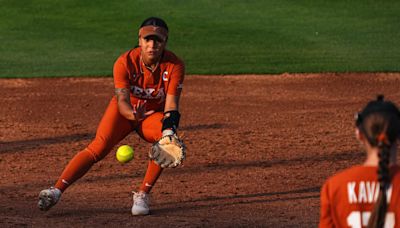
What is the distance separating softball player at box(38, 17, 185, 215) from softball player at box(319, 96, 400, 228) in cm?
408

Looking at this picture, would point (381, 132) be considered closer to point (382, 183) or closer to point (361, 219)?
point (382, 183)

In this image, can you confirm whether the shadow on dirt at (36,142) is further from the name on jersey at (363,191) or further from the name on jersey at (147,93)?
the name on jersey at (363,191)

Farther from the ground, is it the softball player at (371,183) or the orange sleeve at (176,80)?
the orange sleeve at (176,80)

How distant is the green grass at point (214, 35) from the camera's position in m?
17.7

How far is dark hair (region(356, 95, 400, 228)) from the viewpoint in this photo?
4.49 m

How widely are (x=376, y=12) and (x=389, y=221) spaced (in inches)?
679

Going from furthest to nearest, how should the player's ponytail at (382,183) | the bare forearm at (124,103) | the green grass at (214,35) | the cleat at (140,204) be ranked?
the green grass at (214,35) → the cleat at (140,204) → the bare forearm at (124,103) → the player's ponytail at (382,183)

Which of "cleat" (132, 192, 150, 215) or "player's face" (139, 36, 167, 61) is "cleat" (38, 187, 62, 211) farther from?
"player's face" (139, 36, 167, 61)

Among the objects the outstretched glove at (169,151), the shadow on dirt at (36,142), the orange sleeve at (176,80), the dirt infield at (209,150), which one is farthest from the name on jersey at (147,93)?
the shadow on dirt at (36,142)

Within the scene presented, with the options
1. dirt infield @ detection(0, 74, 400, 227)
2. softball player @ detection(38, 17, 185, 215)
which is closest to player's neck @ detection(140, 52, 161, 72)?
softball player @ detection(38, 17, 185, 215)

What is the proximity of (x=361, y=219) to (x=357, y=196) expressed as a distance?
14cm

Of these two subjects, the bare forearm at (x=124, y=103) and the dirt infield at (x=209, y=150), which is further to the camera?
the dirt infield at (x=209, y=150)

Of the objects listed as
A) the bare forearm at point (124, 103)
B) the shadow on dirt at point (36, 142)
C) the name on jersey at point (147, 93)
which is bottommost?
the bare forearm at point (124, 103)

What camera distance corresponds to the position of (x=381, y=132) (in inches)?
177
